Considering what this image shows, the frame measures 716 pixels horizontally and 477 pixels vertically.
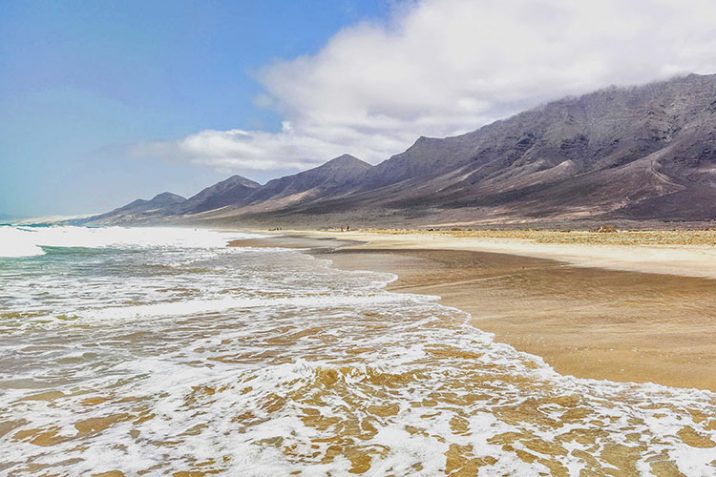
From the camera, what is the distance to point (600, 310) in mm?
11891

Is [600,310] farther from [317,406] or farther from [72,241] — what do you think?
[72,241]

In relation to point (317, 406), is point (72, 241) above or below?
above

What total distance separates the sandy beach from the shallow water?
80cm

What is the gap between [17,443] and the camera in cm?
507

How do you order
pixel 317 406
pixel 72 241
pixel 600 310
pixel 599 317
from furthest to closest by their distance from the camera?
pixel 72 241, pixel 600 310, pixel 599 317, pixel 317 406

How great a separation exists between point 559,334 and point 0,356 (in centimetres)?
1059

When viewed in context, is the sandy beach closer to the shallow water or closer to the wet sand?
the wet sand

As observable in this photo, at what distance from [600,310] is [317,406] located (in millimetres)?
8892

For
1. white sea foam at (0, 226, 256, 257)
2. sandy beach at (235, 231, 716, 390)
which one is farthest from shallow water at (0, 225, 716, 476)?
white sea foam at (0, 226, 256, 257)

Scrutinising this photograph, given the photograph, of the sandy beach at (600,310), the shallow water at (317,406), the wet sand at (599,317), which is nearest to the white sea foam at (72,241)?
the shallow water at (317,406)

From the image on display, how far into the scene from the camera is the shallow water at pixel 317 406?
4652 millimetres

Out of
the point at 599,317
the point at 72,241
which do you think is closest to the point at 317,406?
the point at 599,317

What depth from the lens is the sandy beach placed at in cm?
749

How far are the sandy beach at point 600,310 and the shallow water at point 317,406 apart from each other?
0.80 metres
